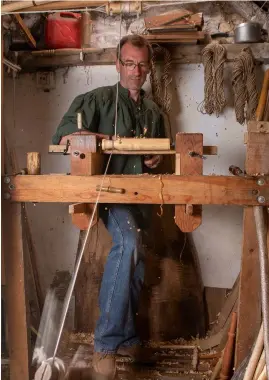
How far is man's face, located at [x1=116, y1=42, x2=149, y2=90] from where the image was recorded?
290 cm

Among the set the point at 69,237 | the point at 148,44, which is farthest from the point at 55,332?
the point at 148,44

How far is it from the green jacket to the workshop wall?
35cm

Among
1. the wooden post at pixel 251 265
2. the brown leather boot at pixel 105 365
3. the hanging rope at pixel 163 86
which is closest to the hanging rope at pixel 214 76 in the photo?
the hanging rope at pixel 163 86

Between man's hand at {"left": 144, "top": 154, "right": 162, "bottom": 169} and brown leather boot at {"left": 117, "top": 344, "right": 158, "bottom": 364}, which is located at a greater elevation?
man's hand at {"left": 144, "top": 154, "right": 162, "bottom": 169}

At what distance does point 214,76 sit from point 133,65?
1.89 ft

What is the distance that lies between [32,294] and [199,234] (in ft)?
4.00

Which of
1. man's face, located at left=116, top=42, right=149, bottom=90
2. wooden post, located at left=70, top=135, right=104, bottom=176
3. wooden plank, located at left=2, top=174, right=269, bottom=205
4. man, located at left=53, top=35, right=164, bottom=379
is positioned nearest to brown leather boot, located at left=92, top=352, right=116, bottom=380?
man, located at left=53, top=35, right=164, bottom=379

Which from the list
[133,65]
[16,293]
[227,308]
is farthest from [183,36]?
[16,293]

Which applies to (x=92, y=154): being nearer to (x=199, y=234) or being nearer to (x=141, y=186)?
(x=141, y=186)

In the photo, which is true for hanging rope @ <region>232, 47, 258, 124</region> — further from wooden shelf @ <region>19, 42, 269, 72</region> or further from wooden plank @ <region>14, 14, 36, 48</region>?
wooden plank @ <region>14, 14, 36, 48</region>

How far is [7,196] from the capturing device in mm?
2107

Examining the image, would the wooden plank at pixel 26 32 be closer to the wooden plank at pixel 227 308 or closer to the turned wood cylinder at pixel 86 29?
the turned wood cylinder at pixel 86 29

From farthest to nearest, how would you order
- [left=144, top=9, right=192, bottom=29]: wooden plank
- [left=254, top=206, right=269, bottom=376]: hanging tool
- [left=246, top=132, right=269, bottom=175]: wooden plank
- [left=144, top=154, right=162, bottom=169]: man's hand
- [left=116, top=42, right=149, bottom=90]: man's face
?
[left=144, top=9, right=192, bottom=29]: wooden plank
[left=116, top=42, right=149, bottom=90]: man's face
[left=144, top=154, right=162, bottom=169]: man's hand
[left=246, top=132, right=269, bottom=175]: wooden plank
[left=254, top=206, right=269, bottom=376]: hanging tool

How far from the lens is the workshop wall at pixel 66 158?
3334mm
